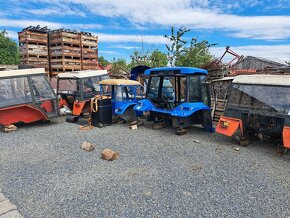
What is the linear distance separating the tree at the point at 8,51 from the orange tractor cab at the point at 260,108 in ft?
88.1

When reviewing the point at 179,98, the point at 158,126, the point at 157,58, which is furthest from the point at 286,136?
the point at 157,58

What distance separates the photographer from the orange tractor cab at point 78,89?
374 inches

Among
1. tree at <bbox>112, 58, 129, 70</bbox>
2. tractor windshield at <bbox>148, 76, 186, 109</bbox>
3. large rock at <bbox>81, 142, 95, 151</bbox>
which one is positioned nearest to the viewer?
large rock at <bbox>81, 142, 95, 151</bbox>

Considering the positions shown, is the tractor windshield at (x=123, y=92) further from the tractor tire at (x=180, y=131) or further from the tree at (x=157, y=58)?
the tree at (x=157, y=58)

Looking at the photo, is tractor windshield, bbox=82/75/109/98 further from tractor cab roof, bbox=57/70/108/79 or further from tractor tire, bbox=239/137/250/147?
tractor tire, bbox=239/137/250/147

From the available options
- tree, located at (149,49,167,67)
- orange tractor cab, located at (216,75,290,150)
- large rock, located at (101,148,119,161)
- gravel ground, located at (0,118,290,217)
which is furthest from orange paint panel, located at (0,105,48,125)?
tree, located at (149,49,167,67)

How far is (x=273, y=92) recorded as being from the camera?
570 centimetres

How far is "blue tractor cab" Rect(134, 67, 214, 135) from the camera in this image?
7215 mm

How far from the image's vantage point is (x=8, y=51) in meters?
29.5

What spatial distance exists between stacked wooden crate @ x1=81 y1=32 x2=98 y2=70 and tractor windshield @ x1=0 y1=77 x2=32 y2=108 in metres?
6.52

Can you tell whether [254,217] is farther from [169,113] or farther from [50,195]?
[169,113]

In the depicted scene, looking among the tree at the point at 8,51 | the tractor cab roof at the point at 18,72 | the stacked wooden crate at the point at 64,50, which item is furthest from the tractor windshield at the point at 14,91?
the tree at the point at 8,51

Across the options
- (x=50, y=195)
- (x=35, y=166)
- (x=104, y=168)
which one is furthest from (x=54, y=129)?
(x=50, y=195)

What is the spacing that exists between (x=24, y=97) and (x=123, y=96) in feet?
10.5
